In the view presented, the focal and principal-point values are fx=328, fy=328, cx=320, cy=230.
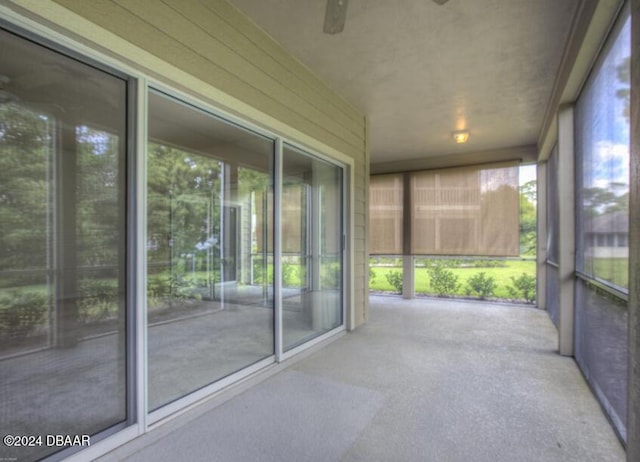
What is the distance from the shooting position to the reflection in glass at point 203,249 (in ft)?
7.35

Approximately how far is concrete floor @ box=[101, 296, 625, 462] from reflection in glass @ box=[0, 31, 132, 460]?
0.42 meters

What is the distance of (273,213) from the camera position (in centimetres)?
307

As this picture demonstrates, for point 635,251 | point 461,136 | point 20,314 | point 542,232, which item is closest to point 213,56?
point 20,314

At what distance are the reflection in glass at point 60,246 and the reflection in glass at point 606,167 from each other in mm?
2892

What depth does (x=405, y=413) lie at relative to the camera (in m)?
2.19

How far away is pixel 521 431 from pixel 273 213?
241cm

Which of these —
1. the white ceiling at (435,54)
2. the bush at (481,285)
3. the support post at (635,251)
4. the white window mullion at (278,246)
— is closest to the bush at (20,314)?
the white window mullion at (278,246)

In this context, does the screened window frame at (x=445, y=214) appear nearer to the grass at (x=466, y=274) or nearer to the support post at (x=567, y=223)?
the grass at (x=466, y=274)

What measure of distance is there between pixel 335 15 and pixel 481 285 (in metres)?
6.20

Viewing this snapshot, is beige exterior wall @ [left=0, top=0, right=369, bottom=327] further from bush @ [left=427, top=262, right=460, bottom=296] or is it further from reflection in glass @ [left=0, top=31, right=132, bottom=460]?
bush @ [left=427, top=262, right=460, bottom=296]

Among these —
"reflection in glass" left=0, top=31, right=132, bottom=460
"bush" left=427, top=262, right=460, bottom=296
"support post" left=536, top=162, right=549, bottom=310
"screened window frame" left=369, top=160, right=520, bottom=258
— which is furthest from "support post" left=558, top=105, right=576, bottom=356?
"reflection in glass" left=0, top=31, right=132, bottom=460

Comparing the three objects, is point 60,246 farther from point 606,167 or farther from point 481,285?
point 481,285

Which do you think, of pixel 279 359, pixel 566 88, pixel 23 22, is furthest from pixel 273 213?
pixel 566 88

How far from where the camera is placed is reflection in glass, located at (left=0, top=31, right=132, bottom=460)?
1.43 metres
